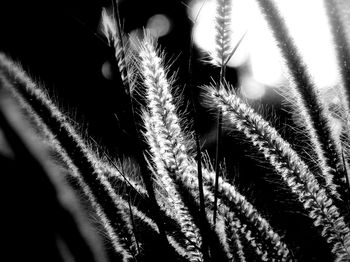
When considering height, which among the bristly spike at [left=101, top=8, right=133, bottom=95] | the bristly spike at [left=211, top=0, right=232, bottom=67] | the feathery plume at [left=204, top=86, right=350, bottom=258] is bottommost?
the feathery plume at [left=204, top=86, right=350, bottom=258]

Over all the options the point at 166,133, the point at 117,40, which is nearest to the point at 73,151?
the point at 166,133

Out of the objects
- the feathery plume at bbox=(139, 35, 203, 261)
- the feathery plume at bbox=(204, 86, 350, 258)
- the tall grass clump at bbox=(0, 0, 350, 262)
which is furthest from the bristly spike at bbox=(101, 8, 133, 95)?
the feathery plume at bbox=(204, 86, 350, 258)

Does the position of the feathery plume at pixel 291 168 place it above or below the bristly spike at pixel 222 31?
below

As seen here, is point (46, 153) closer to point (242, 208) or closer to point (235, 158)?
point (242, 208)

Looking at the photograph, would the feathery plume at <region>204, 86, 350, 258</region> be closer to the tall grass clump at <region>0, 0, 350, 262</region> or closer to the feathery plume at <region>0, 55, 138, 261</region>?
the tall grass clump at <region>0, 0, 350, 262</region>

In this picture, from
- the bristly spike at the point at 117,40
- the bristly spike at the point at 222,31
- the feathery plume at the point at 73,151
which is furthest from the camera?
the feathery plume at the point at 73,151

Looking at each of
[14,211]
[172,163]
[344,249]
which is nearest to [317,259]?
[344,249]

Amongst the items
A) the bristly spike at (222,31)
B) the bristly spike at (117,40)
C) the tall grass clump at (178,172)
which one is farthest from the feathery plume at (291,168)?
the bristly spike at (117,40)

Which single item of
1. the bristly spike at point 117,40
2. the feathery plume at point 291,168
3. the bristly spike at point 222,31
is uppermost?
the bristly spike at point 222,31

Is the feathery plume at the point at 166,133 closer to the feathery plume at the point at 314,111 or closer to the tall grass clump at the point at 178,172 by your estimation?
the tall grass clump at the point at 178,172
